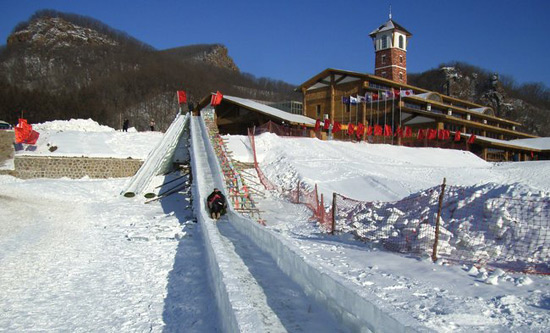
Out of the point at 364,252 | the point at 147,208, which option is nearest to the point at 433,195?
the point at 364,252

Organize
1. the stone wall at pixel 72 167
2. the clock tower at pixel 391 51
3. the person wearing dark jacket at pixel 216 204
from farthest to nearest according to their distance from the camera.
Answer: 1. the clock tower at pixel 391 51
2. the stone wall at pixel 72 167
3. the person wearing dark jacket at pixel 216 204

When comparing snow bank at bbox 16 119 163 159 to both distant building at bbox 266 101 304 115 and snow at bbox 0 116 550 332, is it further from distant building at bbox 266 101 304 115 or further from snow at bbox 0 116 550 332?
distant building at bbox 266 101 304 115

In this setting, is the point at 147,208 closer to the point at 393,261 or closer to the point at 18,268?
the point at 18,268

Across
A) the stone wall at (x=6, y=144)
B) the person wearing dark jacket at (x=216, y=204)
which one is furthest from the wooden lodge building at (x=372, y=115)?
the person wearing dark jacket at (x=216, y=204)

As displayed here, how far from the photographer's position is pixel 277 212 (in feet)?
49.2

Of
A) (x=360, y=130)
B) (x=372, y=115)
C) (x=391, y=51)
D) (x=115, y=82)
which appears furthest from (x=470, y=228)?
(x=115, y=82)

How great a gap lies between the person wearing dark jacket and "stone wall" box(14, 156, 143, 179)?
12.1 m

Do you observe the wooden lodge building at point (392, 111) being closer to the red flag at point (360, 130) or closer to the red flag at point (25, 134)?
the red flag at point (360, 130)

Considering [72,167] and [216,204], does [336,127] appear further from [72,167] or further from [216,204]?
[216,204]

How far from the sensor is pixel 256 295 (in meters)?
5.91

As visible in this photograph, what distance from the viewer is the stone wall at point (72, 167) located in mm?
21734

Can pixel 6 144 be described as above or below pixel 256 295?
above

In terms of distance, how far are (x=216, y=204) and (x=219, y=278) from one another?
6.16 meters

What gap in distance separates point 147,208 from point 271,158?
8.39 meters
